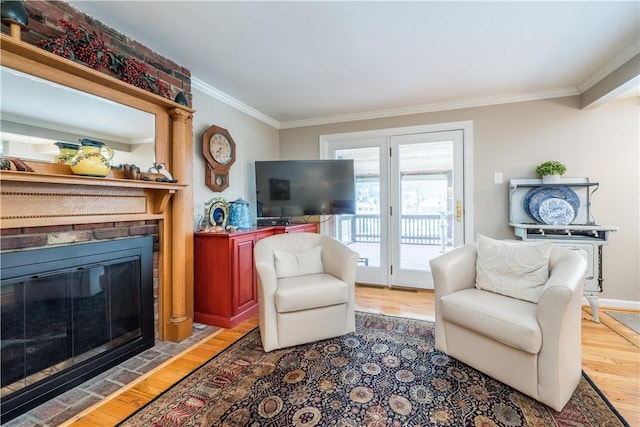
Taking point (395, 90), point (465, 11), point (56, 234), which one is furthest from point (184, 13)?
point (395, 90)

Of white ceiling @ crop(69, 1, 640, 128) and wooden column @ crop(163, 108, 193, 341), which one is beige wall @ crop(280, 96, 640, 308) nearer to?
white ceiling @ crop(69, 1, 640, 128)

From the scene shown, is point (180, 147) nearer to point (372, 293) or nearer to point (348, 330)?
point (348, 330)

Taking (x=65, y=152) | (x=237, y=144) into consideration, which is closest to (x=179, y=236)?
(x=65, y=152)

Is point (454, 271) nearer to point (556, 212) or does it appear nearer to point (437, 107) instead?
point (556, 212)

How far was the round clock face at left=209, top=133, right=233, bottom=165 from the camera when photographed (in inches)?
114

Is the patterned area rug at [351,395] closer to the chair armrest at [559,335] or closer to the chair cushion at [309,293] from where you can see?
the chair armrest at [559,335]

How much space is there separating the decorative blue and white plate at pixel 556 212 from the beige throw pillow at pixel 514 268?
1242mm

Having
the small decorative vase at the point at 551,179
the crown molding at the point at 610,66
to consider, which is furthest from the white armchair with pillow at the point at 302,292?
the crown molding at the point at 610,66

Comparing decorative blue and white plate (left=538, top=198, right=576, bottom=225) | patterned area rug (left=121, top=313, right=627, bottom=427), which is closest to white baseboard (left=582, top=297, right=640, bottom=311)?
decorative blue and white plate (left=538, top=198, right=576, bottom=225)

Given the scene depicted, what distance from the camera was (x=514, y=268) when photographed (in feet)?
6.29

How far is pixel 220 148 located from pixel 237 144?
409mm

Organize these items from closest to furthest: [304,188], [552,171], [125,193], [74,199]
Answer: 1. [74,199]
2. [125,193]
3. [552,171]
4. [304,188]

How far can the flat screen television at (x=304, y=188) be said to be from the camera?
11.4ft

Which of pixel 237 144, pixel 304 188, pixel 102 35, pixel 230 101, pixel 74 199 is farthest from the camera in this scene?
pixel 304 188
